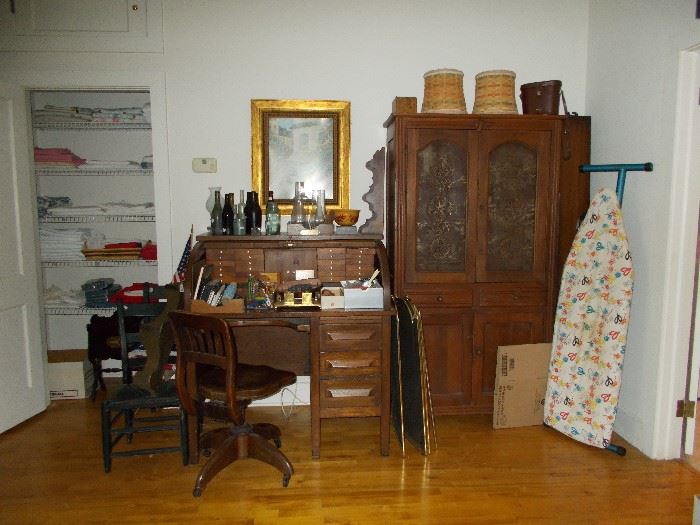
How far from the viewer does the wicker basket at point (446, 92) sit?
3209 mm

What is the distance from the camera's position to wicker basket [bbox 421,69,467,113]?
321 cm

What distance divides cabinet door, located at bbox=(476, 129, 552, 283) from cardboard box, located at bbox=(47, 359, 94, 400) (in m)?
2.85

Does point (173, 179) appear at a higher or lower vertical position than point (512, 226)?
higher

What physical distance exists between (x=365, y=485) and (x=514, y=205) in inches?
74.4

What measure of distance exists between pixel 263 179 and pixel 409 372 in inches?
63.1

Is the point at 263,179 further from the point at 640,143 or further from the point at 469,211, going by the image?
the point at 640,143

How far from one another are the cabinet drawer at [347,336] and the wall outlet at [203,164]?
56.6 inches

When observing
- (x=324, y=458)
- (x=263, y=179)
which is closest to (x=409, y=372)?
(x=324, y=458)

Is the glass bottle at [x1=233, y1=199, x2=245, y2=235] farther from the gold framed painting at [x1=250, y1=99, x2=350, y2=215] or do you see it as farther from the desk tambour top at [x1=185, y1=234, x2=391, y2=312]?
the gold framed painting at [x1=250, y1=99, x2=350, y2=215]

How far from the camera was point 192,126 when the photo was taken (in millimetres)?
3521

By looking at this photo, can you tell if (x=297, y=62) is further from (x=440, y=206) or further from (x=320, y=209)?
(x=440, y=206)

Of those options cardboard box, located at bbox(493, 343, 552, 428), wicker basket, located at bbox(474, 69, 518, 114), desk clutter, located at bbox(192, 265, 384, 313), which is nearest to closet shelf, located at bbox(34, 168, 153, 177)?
desk clutter, located at bbox(192, 265, 384, 313)

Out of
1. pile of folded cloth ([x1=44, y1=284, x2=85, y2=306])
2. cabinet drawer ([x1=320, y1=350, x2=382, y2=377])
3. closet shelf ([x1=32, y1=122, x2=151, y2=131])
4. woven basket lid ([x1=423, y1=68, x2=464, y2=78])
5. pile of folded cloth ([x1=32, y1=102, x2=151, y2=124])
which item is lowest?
cabinet drawer ([x1=320, y1=350, x2=382, y2=377])

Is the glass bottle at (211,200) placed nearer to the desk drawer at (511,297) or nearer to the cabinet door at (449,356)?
the cabinet door at (449,356)
